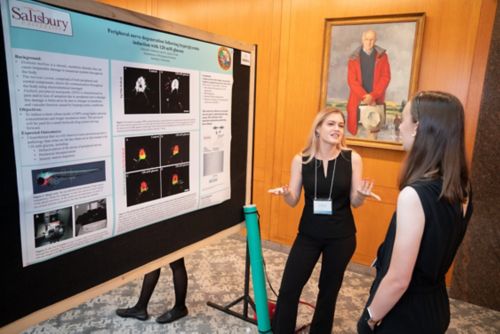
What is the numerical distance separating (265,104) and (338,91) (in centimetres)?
80

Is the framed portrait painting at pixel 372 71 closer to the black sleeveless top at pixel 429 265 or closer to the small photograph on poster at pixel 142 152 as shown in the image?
the black sleeveless top at pixel 429 265

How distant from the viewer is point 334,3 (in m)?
3.23

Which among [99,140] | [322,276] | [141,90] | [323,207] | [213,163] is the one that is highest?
[141,90]

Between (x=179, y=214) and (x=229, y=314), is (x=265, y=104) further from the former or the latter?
(x=179, y=214)

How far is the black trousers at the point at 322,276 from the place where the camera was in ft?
7.23

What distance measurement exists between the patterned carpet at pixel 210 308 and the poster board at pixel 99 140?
1.20m

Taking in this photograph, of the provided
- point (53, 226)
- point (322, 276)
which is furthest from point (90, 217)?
point (322, 276)

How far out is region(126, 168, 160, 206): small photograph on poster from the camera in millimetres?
1313

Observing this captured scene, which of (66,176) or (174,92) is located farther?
(174,92)

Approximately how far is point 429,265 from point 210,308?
193cm

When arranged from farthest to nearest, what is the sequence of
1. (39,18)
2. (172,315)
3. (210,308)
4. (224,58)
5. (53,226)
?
(210,308) < (172,315) < (224,58) < (53,226) < (39,18)

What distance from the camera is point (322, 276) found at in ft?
7.37

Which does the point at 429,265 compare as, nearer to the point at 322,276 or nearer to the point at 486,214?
the point at 322,276

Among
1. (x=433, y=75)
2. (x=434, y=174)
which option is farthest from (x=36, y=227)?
(x=433, y=75)
